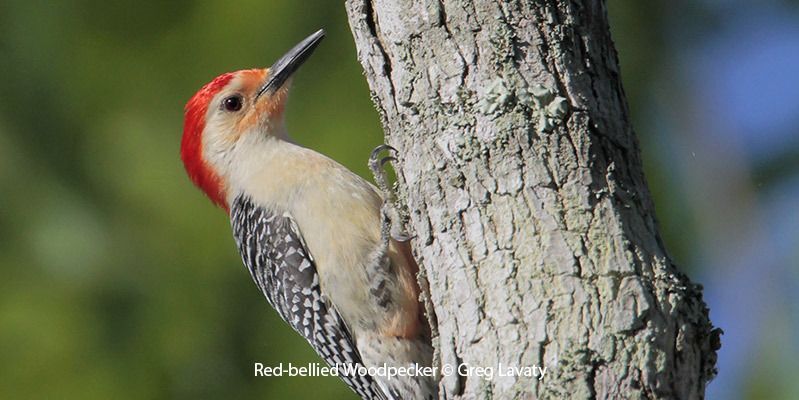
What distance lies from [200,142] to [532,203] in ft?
10.0

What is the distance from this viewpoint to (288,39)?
6617mm

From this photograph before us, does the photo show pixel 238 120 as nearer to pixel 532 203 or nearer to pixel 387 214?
pixel 387 214

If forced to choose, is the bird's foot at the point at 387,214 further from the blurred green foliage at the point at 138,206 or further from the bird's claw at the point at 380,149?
the blurred green foliage at the point at 138,206

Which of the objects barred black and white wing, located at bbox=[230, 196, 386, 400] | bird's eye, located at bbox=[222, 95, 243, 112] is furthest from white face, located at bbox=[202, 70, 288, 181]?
barred black and white wing, located at bbox=[230, 196, 386, 400]

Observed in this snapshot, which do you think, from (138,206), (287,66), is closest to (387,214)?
(287,66)

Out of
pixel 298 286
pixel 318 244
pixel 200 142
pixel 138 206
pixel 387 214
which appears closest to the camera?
pixel 387 214

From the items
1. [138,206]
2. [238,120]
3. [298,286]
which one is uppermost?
[238,120]

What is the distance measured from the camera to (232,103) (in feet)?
18.6

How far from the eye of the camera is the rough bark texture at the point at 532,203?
2.92m

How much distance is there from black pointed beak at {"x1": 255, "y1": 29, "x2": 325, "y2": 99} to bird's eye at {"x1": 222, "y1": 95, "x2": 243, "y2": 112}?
113 mm

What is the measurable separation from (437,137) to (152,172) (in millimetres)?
3615

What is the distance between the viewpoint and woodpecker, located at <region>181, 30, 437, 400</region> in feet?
15.3

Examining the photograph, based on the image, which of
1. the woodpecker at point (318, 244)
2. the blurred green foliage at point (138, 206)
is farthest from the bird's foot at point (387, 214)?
the blurred green foliage at point (138, 206)

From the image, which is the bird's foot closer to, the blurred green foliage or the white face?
the white face
